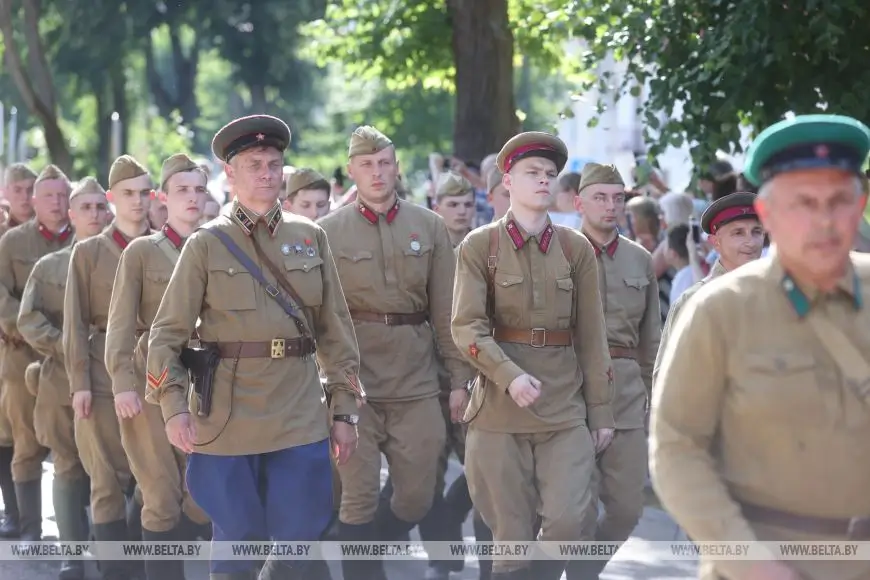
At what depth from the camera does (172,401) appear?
7090 millimetres

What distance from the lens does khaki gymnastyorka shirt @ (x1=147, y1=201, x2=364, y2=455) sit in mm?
7168

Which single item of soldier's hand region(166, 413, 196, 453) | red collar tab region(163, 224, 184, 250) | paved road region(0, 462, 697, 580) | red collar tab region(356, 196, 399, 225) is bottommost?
paved road region(0, 462, 697, 580)

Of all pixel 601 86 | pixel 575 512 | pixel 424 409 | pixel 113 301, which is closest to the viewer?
pixel 575 512

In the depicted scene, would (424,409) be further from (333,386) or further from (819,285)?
(819,285)

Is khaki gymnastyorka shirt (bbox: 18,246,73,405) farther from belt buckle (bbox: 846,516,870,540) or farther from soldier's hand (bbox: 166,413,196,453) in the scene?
belt buckle (bbox: 846,516,870,540)

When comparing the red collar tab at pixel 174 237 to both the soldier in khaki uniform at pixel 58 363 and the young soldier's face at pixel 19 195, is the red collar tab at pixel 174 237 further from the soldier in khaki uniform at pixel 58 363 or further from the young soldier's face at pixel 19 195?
the young soldier's face at pixel 19 195

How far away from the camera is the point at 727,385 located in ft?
14.5

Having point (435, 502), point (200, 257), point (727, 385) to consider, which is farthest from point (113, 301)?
point (727, 385)

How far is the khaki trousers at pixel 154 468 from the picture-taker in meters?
8.96

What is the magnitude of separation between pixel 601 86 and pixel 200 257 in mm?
6102

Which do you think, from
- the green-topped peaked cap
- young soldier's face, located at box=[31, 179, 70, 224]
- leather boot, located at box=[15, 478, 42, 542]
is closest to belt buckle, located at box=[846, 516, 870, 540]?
the green-topped peaked cap

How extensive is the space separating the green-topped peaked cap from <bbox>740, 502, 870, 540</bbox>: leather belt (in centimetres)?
82

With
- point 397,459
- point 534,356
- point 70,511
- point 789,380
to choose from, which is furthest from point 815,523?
point 70,511

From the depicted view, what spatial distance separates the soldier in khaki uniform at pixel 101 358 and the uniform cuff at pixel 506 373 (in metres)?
2.72
